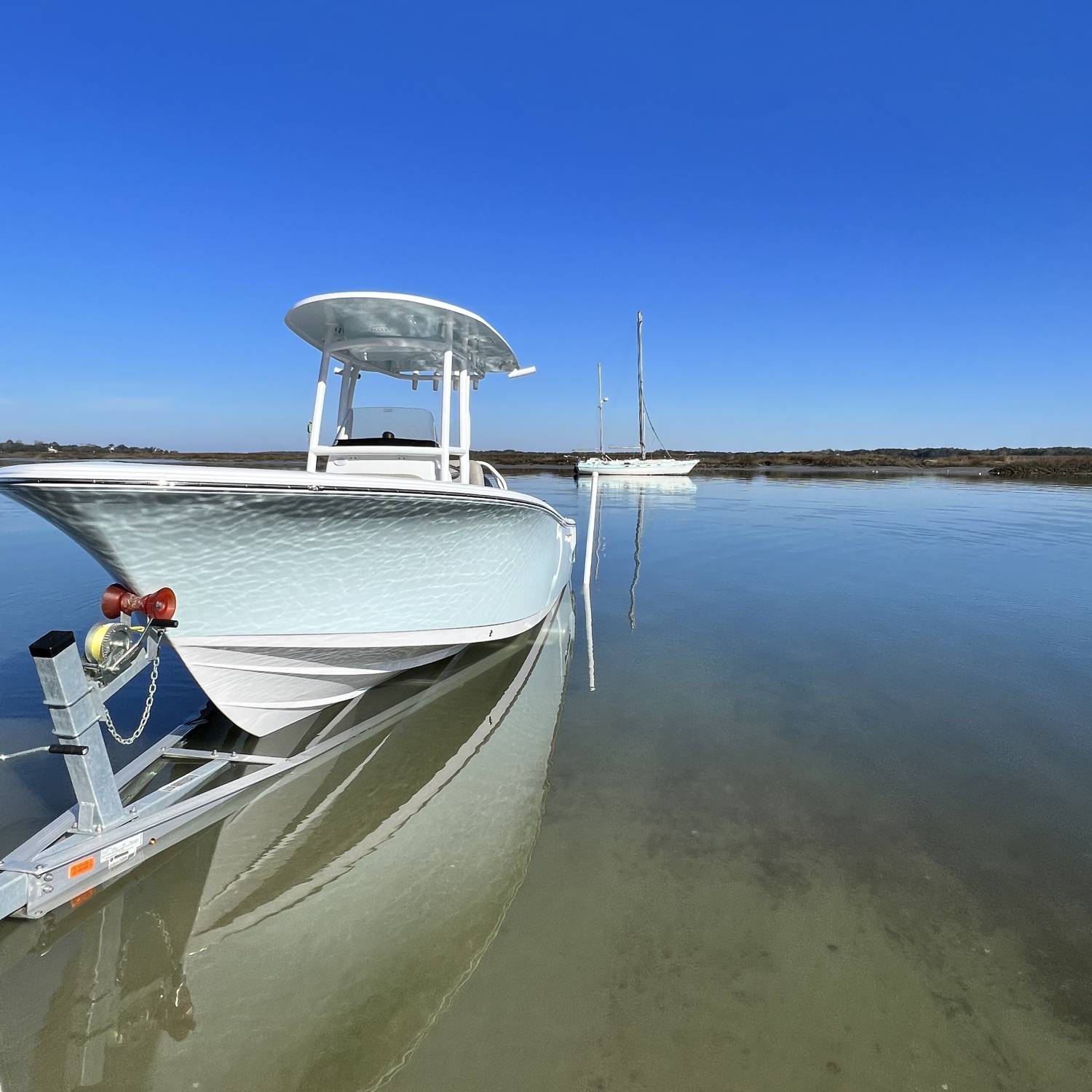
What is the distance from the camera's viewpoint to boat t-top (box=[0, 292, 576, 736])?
11.3 ft

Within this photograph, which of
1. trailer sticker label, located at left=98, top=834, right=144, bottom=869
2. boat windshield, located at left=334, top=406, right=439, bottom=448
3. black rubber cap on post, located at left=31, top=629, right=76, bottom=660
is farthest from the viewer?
boat windshield, located at left=334, top=406, right=439, bottom=448

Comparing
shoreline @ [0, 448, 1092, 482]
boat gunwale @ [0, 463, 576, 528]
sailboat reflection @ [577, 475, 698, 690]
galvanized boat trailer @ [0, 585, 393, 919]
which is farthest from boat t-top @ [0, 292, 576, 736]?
shoreline @ [0, 448, 1092, 482]

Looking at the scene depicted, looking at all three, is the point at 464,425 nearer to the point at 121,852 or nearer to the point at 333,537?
the point at 333,537

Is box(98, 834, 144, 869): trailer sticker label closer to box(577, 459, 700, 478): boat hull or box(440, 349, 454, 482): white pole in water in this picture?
box(440, 349, 454, 482): white pole in water

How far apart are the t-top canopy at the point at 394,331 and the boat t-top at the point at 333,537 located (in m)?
0.02

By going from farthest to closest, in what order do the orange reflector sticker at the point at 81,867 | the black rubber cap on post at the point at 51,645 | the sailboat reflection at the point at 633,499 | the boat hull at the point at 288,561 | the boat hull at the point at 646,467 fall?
the boat hull at the point at 646,467 → the sailboat reflection at the point at 633,499 → the boat hull at the point at 288,561 → the orange reflector sticker at the point at 81,867 → the black rubber cap on post at the point at 51,645

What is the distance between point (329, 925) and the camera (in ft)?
9.80

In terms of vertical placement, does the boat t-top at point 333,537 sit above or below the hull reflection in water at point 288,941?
above

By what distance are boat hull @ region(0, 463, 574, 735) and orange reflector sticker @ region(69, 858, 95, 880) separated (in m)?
1.17

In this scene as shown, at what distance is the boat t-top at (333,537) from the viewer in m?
3.44

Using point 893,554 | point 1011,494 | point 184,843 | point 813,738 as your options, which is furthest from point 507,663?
point 1011,494

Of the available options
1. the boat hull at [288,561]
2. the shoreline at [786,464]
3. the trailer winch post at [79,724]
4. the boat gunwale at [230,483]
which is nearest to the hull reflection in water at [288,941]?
the trailer winch post at [79,724]

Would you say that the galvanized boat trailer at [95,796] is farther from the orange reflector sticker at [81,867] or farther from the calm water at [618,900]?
the calm water at [618,900]

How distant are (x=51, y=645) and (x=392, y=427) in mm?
A: 3900
